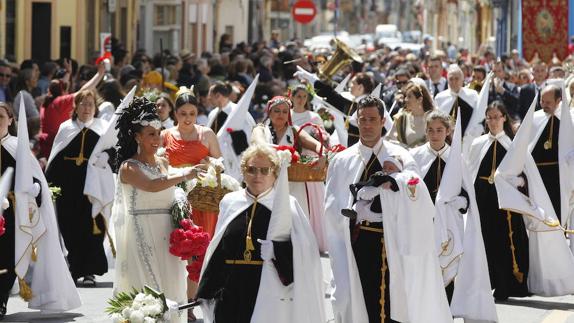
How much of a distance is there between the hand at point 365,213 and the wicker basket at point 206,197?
217cm

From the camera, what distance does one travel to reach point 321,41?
60.1 meters

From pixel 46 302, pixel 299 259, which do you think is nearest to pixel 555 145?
pixel 46 302

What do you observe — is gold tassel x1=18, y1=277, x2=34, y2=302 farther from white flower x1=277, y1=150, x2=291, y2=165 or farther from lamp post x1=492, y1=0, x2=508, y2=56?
lamp post x1=492, y1=0, x2=508, y2=56

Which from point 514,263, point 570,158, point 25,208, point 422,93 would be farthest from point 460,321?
point 25,208

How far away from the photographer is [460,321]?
43.5ft

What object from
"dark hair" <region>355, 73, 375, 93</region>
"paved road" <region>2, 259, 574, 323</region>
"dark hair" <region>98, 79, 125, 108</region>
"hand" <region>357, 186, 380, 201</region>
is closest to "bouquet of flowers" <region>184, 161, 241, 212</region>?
"paved road" <region>2, 259, 574, 323</region>

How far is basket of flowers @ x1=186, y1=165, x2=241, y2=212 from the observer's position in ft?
40.3

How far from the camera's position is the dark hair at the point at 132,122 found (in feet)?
35.3

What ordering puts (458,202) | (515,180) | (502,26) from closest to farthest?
(458,202) < (515,180) < (502,26)

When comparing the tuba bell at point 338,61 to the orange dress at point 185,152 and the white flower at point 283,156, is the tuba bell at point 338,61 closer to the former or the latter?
the orange dress at point 185,152

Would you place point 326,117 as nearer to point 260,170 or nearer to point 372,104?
point 372,104

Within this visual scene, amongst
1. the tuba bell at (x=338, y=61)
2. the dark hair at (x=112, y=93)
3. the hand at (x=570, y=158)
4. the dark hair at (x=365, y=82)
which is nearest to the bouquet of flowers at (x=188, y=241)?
the hand at (x=570, y=158)

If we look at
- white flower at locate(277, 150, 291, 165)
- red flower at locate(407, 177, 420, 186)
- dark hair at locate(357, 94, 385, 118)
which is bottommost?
red flower at locate(407, 177, 420, 186)

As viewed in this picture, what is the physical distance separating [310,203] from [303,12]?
25163 millimetres
